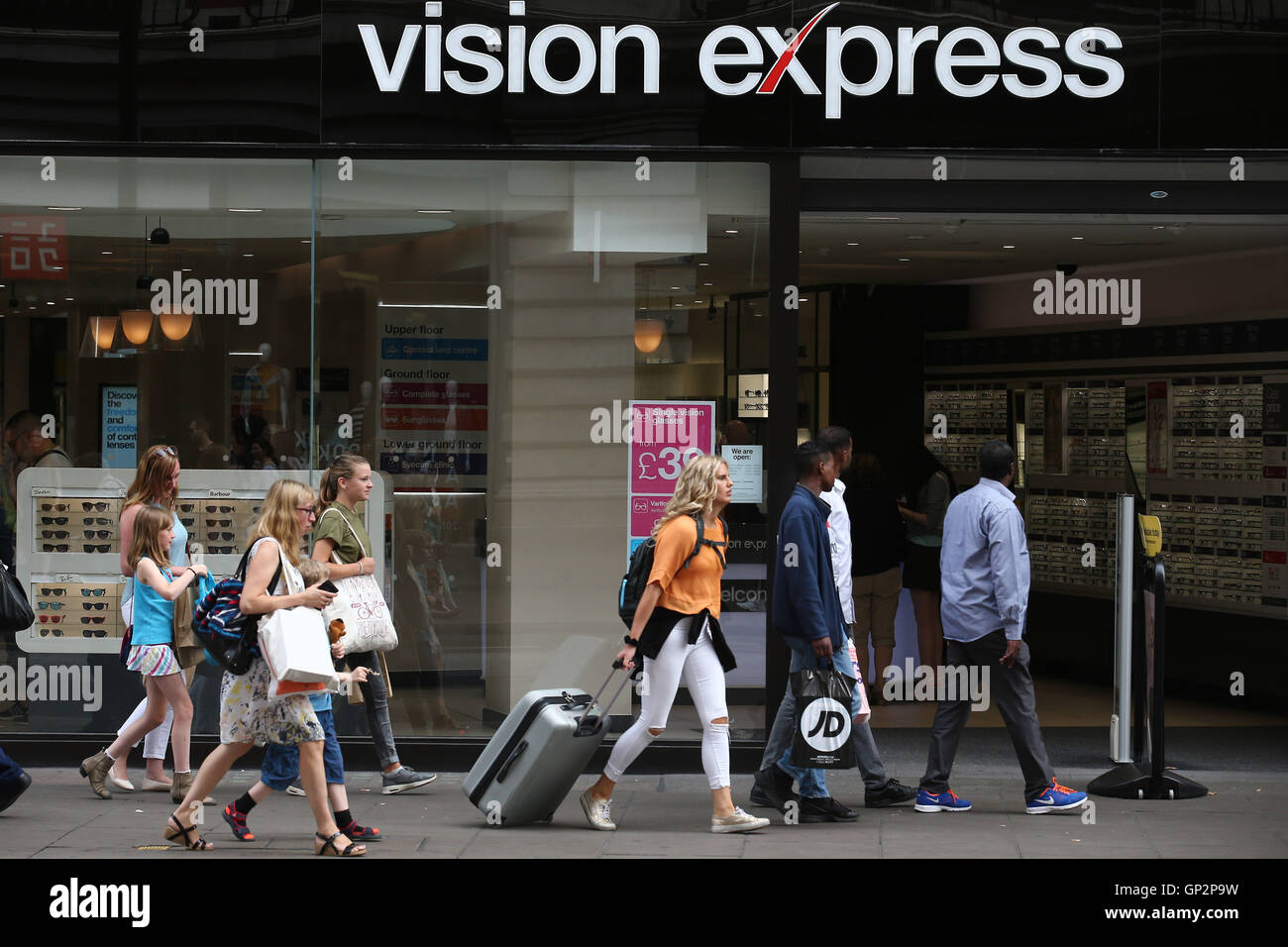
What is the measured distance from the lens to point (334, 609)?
755 cm

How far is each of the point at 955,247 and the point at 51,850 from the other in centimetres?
733

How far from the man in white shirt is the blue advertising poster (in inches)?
155

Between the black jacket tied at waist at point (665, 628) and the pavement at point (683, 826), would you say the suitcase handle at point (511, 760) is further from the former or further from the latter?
the black jacket tied at waist at point (665, 628)

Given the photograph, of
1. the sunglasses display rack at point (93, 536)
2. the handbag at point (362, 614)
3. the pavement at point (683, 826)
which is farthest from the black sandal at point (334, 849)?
the sunglasses display rack at point (93, 536)

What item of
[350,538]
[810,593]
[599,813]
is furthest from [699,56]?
[599,813]

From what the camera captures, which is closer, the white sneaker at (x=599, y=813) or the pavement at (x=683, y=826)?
the pavement at (x=683, y=826)

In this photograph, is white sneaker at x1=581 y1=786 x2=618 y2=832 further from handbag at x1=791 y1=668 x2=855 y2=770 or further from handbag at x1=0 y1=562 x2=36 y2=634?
handbag at x1=0 y1=562 x2=36 y2=634

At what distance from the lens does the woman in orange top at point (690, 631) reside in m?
7.22

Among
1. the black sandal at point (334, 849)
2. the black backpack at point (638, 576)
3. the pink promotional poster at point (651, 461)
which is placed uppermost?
the pink promotional poster at point (651, 461)

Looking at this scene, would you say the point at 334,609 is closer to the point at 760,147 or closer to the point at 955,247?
the point at 760,147

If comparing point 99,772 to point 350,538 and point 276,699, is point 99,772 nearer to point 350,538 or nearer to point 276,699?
point 350,538

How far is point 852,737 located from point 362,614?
8.19ft

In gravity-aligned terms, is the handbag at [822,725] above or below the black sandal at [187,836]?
above

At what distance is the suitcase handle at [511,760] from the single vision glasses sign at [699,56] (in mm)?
3587
